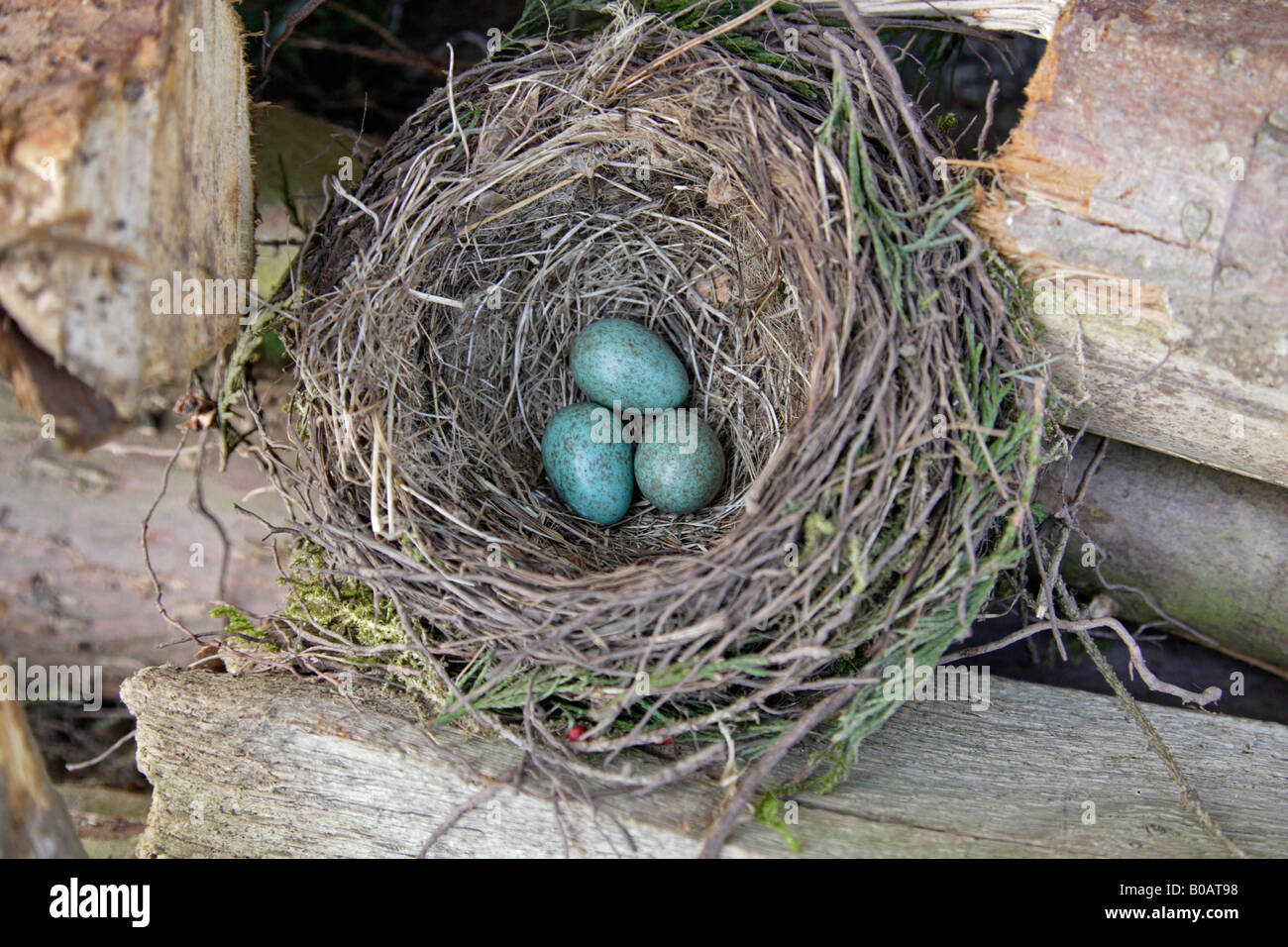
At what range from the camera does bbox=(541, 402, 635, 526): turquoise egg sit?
6.75 ft

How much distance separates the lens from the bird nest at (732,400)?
156 centimetres

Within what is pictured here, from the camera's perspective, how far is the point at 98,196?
4.26 feet

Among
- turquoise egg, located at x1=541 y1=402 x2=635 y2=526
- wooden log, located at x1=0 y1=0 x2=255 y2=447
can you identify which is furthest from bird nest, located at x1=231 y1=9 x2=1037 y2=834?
wooden log, located at x1=0 y1=0 x2=255 y2=447

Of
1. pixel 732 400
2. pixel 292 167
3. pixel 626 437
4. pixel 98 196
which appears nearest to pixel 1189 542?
pixel 732 400

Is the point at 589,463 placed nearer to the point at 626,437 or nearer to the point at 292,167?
the point at 626,437

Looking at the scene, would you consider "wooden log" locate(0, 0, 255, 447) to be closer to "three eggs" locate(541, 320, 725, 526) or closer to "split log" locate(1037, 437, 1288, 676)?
"three eggs" locate(541, 320, 725, 526)

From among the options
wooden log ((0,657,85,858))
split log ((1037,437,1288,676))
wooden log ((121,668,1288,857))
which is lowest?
wooden log ((121,668,1288,857))

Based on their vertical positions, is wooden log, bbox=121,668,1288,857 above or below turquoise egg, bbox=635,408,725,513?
below

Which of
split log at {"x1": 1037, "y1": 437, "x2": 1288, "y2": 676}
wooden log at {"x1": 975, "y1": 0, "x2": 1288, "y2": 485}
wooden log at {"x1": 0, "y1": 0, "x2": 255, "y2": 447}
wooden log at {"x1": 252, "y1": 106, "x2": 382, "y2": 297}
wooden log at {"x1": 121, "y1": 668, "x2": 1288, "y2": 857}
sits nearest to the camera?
wooden log at {"x1": 0, "y1": 0, "x2": 255, "y2": 447}

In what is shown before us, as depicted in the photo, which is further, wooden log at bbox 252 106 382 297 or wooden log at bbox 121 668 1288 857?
wooden log at bbox 252 106 382 297

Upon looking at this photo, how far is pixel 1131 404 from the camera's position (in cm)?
169

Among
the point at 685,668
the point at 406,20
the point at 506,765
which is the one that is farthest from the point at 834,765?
the point at 406,20

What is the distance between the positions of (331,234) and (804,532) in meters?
1.24
